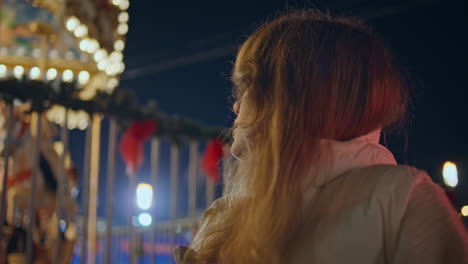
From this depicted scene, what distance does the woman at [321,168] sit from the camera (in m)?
0.90

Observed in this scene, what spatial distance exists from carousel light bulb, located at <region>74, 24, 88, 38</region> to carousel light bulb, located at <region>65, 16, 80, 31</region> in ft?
0.13

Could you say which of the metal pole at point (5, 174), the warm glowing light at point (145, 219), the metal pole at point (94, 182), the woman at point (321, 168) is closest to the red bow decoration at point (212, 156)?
the warm glowing light at point (145, 219)

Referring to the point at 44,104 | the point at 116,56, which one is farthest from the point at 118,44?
the point at 44,104

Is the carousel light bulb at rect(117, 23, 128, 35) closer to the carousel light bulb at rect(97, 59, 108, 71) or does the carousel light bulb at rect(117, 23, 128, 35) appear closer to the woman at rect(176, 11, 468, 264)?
the carousel light bulb at rect(97, 59, 108, 71)

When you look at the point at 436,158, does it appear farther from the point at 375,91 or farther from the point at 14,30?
the point at 375,91

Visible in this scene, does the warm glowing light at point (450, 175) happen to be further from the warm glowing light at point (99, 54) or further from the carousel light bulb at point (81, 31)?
the warm glowing light at point (99, 54)

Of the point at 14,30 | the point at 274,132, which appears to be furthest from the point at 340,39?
the point at 14,30

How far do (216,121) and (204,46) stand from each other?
2320mm

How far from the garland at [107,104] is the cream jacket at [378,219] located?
66.1 inches

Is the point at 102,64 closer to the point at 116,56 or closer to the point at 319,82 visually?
the point at 116,56

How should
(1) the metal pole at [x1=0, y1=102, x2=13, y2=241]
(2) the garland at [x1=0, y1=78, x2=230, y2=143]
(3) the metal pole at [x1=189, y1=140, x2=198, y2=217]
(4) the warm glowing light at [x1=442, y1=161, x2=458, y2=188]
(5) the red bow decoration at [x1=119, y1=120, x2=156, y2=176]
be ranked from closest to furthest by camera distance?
(4) the warm glowing light at [x1=442, y1=161, x2=458, y2=188]
(1) the metal pole at [x1=0, y1=102, x2=13, y2=241]
(2) the garland at [x1=0, y1=78, x2=230, y2=143]
(5) the red bow decoration at [x1=119, y1=120, x2=156, y2=176]
(3) the metal pole at [x1=189, y1=140, x2=198, y2=217]

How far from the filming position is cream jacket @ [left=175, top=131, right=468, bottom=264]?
857 mm

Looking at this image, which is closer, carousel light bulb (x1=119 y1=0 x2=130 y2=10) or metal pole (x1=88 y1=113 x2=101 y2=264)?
metal pole (x1=88 y1=113 x2=101 y2=264)

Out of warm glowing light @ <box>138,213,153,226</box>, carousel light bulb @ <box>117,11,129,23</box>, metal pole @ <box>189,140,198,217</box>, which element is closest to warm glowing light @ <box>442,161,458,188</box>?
warm glowing light @ <box>138,213,153,226</box>
